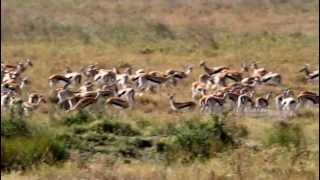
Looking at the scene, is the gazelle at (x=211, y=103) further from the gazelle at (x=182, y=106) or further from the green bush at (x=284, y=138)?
the green bush at (x=284, y=138)

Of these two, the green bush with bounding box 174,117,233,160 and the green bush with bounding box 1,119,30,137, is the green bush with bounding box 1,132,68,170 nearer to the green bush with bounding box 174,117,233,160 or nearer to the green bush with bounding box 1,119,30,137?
the green bush with bounding box 1,119,30,137

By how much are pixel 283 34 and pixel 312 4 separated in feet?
36.0

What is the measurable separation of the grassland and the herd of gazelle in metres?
0.35

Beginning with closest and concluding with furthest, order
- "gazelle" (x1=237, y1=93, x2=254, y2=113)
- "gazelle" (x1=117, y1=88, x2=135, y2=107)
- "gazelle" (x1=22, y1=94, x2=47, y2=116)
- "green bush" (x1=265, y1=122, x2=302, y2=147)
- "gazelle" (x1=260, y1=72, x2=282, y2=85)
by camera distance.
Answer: "green bush" (x1=265, y1=122, x2=302, y2=147)
"gazelle" (x1=22, y1=94, x2=47, y2=116)
"gazelle" (x1=237, y1=93, x2=254, y2=113)
"gazelle" (x1=117, y1=88, x2=135, y2=107)
"gazelle" (x1=260, y1=72, x2=282, y2=85)

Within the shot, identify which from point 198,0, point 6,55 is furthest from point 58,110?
point 198,0

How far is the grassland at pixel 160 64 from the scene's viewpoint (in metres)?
9.63

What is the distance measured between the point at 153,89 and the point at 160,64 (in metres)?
5.94

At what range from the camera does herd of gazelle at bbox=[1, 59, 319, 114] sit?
1792 cm

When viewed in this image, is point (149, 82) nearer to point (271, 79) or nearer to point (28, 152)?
point (271, 79)

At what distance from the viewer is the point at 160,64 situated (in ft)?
91.5

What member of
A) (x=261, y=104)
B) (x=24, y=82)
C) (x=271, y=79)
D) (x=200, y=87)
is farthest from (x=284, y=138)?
(x=271, y=79)

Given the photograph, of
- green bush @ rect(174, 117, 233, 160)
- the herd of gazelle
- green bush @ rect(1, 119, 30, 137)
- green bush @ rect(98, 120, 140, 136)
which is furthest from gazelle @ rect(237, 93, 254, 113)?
green bush @ rect(1, 119, 30, 137)

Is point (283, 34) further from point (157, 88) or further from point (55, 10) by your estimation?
point (157, 88)

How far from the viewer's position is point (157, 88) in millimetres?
22062
